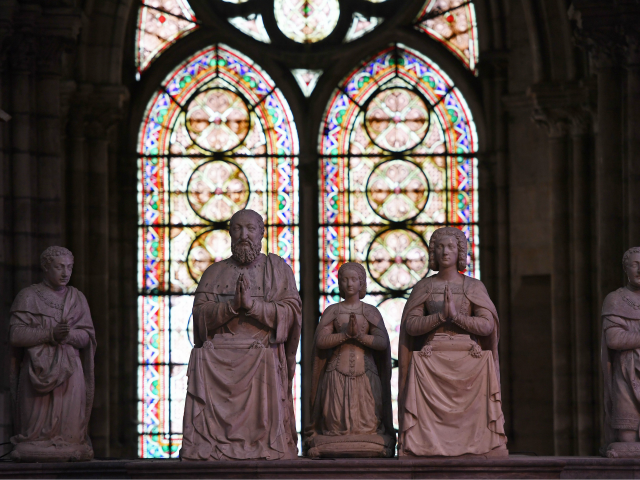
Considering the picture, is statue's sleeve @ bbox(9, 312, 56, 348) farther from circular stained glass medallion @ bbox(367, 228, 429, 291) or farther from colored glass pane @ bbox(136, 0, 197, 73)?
colored glass pane @ bbox(136, 0, 197, 73)

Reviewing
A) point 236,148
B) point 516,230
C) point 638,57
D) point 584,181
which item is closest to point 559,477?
point 638,57

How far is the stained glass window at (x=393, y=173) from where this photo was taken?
928 inches

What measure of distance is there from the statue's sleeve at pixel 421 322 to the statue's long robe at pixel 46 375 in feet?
9.59

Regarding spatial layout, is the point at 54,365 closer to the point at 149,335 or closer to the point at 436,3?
the point at 149,335

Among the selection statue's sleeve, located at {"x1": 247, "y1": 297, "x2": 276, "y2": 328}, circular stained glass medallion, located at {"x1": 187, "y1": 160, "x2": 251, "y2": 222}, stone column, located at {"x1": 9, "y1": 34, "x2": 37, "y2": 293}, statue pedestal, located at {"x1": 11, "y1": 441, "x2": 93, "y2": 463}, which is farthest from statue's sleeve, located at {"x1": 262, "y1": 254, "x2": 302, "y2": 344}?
circular stained glass medallion, located at {"x1": 187, "y1": 160, "x2": 251, "y2": 222}

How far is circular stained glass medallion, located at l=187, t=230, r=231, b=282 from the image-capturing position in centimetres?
2356

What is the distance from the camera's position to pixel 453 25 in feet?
79.5

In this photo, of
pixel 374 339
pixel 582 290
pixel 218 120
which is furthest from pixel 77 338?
pixel 218 120

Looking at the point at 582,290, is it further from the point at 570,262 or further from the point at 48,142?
the point at 48,142

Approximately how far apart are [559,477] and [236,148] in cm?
1072

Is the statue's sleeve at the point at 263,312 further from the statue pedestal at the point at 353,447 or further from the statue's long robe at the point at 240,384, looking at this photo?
the statue pedestal at the point at 353,447

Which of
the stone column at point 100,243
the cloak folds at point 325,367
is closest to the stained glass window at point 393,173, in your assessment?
the stone column at point 100,243

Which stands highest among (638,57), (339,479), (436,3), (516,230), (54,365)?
(436,3)

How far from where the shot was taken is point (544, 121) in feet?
71.8
